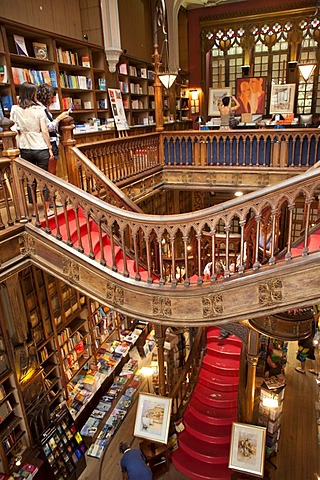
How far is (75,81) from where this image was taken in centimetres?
680

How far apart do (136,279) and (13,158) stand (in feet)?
5.42

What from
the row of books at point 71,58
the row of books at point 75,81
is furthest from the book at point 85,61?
the row of books at point 75,81

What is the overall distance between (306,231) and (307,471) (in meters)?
4.27

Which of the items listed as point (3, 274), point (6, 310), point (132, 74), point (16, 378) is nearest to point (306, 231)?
point (3, 274)

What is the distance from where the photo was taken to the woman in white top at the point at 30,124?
399 cm

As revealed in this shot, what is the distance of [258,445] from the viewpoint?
15.8 ft

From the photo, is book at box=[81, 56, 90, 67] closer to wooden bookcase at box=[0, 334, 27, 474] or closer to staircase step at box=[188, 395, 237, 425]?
wooden bookcase at box=[0, 334, 27, 474]

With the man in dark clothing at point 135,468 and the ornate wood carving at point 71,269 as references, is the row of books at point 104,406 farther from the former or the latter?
the ornate wood carving at point 71,269

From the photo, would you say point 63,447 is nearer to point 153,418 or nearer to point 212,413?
point 153,418

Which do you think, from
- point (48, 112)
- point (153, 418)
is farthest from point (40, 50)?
point (153, 418)

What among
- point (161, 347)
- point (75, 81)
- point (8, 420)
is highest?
point (75, 81)

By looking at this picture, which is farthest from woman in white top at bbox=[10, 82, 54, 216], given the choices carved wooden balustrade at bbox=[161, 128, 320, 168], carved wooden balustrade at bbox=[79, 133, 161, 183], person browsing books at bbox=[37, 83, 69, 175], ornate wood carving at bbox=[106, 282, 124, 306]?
carved wooden balustrade at bbox=[161, 128, 320, 168]

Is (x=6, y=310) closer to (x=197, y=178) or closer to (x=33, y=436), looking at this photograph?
(x=33, y=436)

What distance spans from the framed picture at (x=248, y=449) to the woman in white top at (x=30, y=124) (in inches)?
145
